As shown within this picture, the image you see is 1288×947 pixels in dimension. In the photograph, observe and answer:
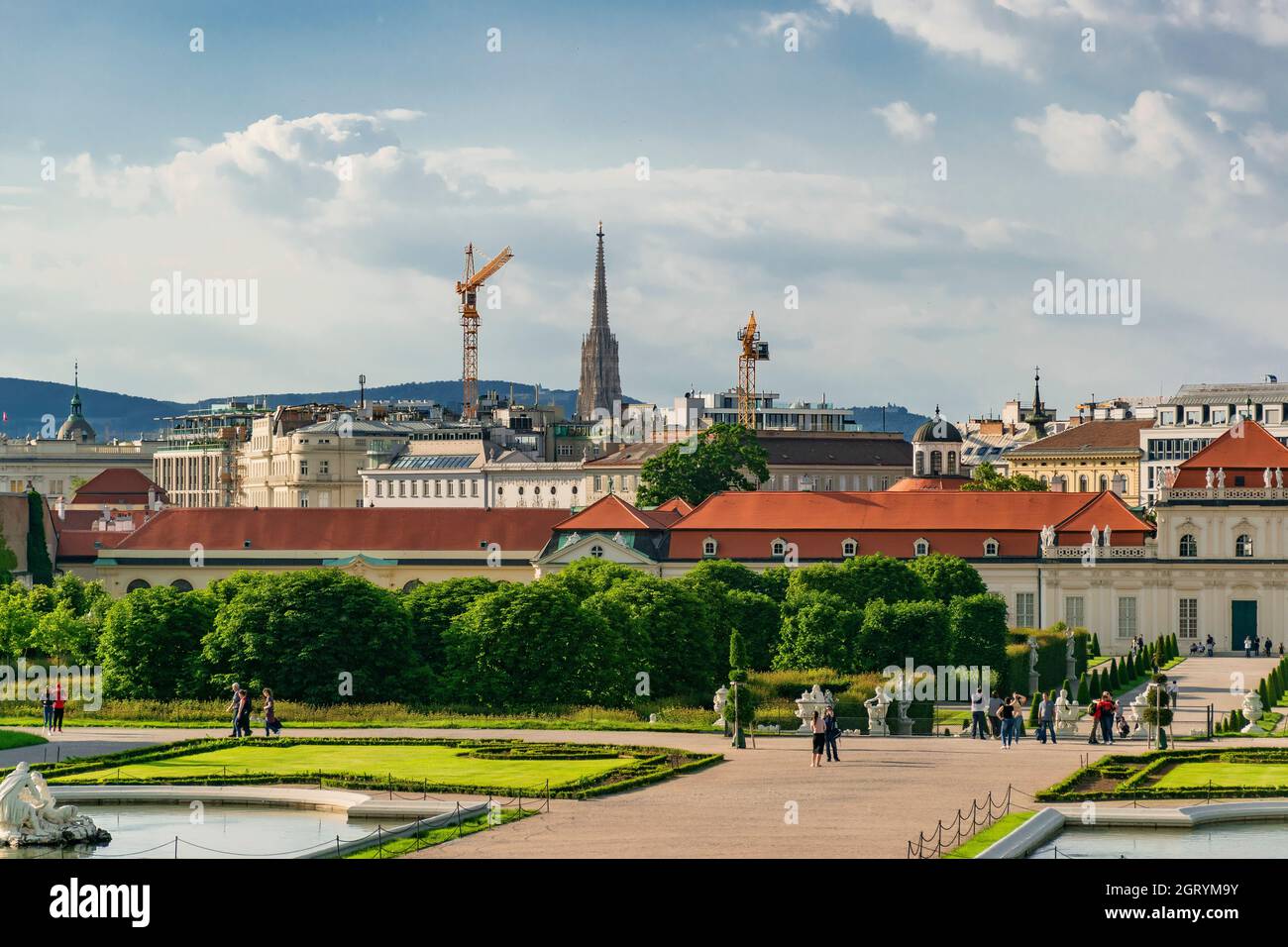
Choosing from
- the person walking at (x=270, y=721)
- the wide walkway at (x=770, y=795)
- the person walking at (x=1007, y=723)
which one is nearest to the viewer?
the wide walkway at (x=770, y=795)

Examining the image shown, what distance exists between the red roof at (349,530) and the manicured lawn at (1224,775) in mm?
75610

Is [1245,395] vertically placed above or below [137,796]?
above

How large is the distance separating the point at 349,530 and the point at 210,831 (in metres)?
87.9

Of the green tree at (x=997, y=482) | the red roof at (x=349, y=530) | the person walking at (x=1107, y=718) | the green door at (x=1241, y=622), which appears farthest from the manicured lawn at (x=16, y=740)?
the green tree at (x=997, y=482)

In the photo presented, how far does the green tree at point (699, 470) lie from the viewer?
161 meters

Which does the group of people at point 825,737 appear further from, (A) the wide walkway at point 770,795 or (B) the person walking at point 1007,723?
(B) the person walking at point 1007,723

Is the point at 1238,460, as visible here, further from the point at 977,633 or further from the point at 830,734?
the point at 830,734

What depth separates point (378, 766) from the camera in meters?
62.5

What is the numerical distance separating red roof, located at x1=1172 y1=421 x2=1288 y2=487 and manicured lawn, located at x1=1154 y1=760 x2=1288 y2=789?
210ft
